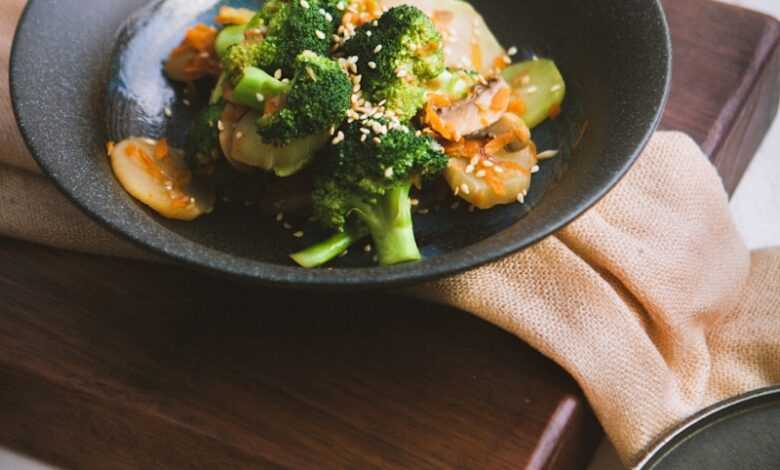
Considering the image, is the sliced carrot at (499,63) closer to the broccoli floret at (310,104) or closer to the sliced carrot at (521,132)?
Result: the sliced carrot at (521,132)

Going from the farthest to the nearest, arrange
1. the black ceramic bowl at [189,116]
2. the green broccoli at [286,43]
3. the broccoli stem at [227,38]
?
1. the broccoli stem at [227,38]
2. the green broccoli at [286,43]
3. the black ceramic bowl at [189,116]

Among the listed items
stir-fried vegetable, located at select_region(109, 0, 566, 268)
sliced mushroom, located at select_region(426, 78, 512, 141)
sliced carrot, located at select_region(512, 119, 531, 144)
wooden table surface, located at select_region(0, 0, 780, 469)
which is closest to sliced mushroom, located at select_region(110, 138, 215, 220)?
stir-fried vegetable, located at select_region(109, 0, 566, 268)

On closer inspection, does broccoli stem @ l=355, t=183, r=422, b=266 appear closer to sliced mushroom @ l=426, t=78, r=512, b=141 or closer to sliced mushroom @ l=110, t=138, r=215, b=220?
sliced mushroom @ l=426, t=78, r=512, b=141

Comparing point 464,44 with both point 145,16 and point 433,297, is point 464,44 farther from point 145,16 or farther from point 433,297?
point 145,16

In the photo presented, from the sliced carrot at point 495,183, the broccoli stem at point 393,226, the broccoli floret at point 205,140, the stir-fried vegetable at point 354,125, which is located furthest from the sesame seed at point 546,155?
the broccoli floret at point 205,140

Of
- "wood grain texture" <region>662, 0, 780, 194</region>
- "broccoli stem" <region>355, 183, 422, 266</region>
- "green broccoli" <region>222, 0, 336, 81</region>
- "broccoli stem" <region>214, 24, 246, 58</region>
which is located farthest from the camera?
"wood grain texture" <region>662, 0, 780, 194</region>

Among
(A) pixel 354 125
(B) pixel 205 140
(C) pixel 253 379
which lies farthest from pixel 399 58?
(C) pixel 253 379
